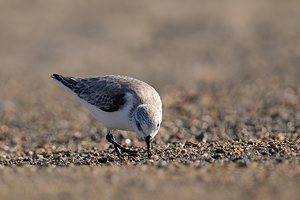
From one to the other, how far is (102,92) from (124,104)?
693 mm

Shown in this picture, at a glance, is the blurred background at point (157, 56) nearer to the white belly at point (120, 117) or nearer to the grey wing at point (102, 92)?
the grey wing at point (102, 92)

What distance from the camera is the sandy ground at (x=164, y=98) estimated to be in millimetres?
6414

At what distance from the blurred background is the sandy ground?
0.17 feet

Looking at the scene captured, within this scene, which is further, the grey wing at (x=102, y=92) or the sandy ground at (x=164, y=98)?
the grey wing at (x=102, y=92)

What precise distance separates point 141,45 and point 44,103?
854cm

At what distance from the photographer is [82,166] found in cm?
761

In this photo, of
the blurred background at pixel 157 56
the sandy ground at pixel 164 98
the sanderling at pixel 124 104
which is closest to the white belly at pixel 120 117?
the sanderling at pixel 124 104

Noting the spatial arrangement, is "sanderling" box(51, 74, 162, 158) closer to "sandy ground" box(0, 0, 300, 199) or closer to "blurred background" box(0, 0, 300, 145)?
"sandy ground" box(0, 0, 300, 199)

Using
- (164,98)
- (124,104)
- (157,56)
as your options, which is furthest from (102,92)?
(157,56)

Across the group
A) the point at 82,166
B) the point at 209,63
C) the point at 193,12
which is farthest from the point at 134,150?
the point at 193,12

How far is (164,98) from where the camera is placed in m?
13.4

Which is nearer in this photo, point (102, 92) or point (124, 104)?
point (124, 104)

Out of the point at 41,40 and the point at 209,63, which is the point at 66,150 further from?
the point at 41,40

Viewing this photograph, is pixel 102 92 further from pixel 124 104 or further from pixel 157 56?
pixel 157 56
